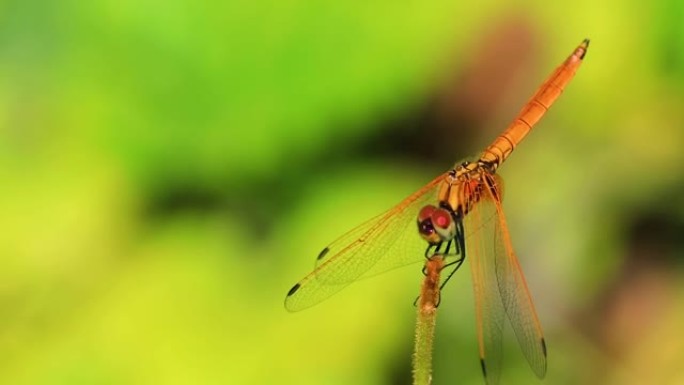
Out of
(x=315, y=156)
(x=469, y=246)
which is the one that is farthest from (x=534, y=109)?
(x=315, y=156)

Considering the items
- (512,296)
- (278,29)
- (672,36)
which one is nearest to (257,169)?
(278,29)

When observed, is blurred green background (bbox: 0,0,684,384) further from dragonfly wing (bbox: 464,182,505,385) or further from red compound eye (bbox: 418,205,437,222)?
red compound eye (bbox: 418,205,437,222)

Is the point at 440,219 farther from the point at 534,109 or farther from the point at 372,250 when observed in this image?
the point at 534,109

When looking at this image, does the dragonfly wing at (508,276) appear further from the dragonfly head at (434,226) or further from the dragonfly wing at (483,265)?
the dragonfly head at (434,226)

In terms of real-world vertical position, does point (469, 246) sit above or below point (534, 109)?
below

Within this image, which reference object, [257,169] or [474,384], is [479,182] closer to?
[474,384]

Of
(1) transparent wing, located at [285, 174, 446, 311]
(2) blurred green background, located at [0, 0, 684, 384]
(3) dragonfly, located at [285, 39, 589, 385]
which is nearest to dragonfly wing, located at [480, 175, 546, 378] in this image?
(3) dragonfly, located at [285, 39, 589, 385]

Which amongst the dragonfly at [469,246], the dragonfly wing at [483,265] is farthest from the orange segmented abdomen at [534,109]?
the dragonfly wing at [483,265]

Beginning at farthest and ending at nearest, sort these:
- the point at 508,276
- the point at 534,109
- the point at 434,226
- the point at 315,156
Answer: the point at 315,156
the point at 534,109
the point at 508,276
the point at 434,226
